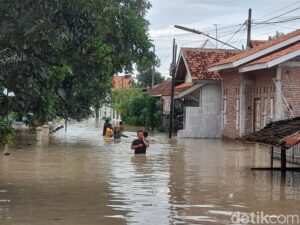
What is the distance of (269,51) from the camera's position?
2867 centimetres

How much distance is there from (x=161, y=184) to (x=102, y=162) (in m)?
5.80

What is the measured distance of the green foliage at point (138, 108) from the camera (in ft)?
164

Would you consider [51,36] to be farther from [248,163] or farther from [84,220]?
[248,163]

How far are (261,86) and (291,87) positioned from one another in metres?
2.67

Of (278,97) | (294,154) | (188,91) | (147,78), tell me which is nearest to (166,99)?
(188,91)

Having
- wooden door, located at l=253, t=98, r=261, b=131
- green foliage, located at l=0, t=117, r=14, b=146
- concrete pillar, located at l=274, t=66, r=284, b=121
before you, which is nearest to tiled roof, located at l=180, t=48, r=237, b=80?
wooden door, located at l=253, t=98, r=261, b=131

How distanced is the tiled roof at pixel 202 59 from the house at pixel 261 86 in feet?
4.47

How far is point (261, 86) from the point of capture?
1168 inches

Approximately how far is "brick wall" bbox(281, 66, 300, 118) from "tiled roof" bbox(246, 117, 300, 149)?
36.2ft

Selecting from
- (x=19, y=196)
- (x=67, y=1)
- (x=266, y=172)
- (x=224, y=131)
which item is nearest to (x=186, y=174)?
(x=266, y=172)

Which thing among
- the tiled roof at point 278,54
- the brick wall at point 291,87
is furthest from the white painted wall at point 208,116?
the brick wall at point 291,87

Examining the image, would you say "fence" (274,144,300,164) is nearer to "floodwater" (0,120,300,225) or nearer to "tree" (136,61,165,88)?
"floodwater" (0,120,300,225)

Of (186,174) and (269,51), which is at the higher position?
(269,51)

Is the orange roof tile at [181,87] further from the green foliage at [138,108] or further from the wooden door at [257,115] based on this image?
the wooden door at [257,115]
